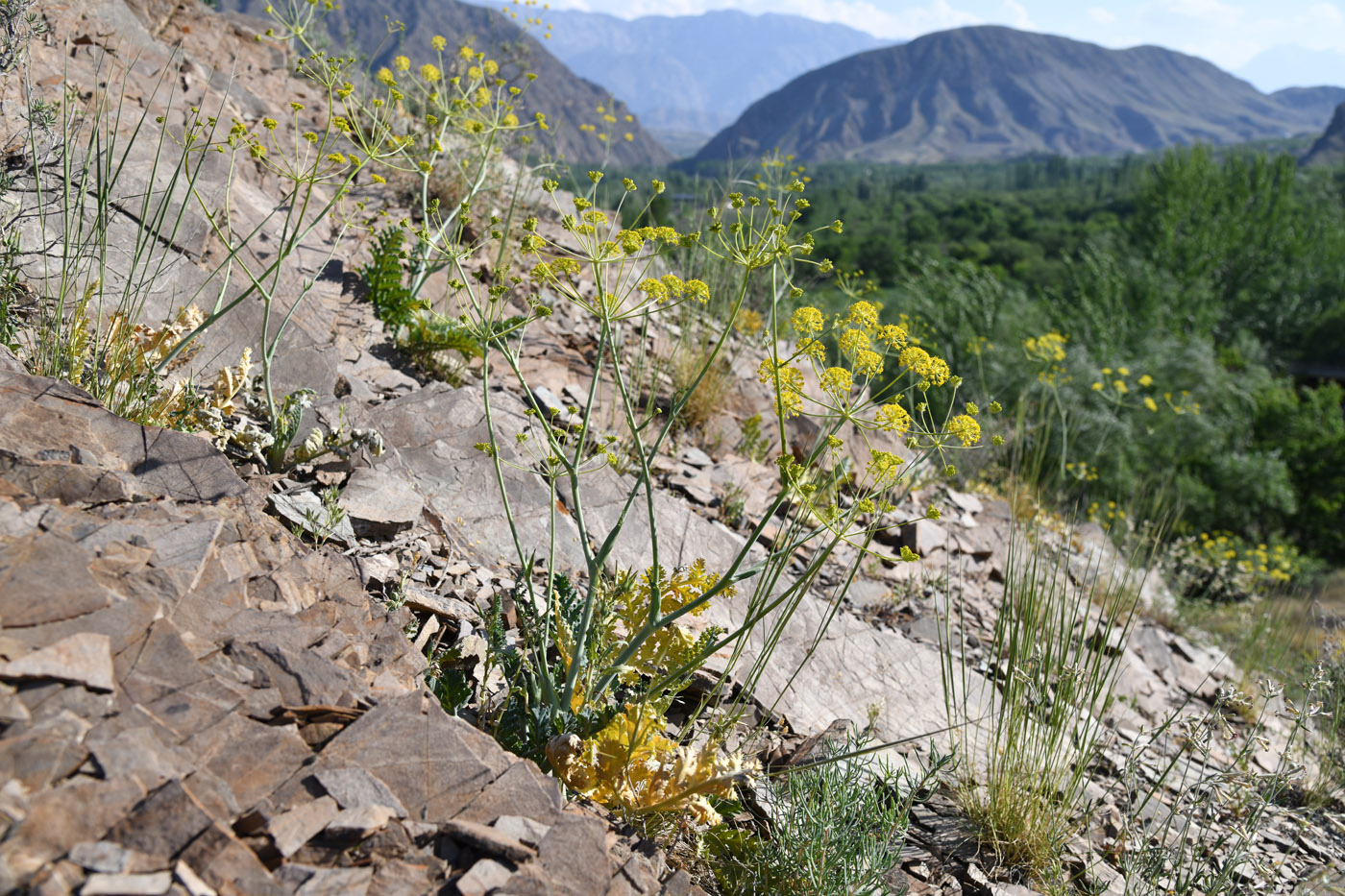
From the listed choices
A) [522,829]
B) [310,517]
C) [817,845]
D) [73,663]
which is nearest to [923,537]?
[817,845]

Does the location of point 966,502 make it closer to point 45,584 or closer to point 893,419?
point 893,419

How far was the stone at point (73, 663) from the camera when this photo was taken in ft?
4.47

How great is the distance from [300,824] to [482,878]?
346 mm

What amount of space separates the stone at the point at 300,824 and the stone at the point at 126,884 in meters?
0.19

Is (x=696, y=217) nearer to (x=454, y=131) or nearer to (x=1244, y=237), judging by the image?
(x=454, y=131)

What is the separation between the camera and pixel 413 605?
8.00 ft

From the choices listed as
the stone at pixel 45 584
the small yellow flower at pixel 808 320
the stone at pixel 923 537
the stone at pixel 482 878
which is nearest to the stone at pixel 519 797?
the stone at pixel 482 878

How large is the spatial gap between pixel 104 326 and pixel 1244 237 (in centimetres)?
3156

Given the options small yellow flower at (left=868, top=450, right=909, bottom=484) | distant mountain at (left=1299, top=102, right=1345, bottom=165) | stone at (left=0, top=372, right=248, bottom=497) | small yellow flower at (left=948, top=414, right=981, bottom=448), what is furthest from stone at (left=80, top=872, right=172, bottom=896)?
distant mountain at (left=1299, top=102, right=1345, bottom=165)

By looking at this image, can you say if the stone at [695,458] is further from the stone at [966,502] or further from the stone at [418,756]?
the stone at [418,756]

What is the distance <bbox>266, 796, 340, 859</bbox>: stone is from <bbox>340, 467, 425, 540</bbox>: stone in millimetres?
1291

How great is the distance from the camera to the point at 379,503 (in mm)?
2748

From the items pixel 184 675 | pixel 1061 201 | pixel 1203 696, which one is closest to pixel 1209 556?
pixel 1203 696

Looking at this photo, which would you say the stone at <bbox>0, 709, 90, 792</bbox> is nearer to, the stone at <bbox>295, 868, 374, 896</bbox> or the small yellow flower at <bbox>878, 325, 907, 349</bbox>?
the stone at <bbox>295, 868, 374, 896</bbox>
